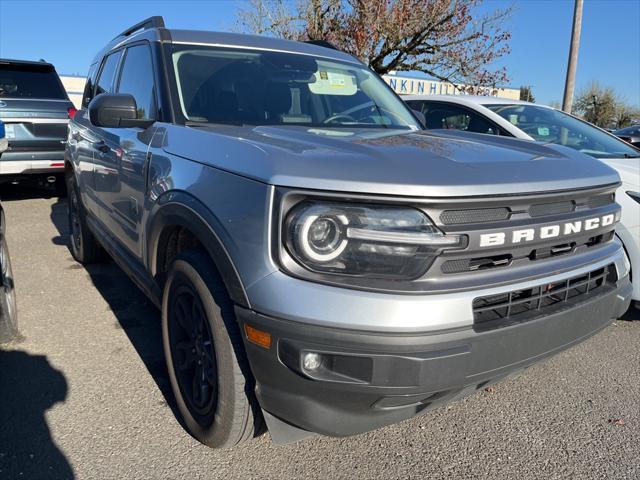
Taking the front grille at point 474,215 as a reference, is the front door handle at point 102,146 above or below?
above

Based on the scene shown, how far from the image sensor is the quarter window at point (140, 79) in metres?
3.02

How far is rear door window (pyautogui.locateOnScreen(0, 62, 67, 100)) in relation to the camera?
7556 mm

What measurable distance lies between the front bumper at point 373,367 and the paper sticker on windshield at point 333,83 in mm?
1946

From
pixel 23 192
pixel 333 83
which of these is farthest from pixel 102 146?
pixel 23 192

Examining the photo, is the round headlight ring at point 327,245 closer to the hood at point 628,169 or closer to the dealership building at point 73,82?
the hood at point 628,169

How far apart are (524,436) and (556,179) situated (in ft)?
4.22

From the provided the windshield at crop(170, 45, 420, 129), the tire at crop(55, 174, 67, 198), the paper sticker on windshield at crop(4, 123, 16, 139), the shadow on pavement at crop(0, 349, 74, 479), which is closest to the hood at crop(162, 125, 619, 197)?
the windshield at crop(170, 45, 420, 129)

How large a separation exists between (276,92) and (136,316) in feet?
6.45

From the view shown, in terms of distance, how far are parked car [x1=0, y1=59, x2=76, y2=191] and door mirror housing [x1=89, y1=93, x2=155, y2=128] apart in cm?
545

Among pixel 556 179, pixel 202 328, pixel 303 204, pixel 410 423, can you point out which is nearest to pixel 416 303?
pixel 303 204

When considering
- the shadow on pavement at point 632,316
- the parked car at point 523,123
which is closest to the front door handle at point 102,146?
the parked car at point 523,123

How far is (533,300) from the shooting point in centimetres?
195

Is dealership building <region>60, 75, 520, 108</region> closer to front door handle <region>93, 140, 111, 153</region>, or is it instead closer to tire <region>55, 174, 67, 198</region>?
tire <region>55, 174, 67, 198</region>

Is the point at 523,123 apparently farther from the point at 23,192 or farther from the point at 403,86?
the point at 403,86
